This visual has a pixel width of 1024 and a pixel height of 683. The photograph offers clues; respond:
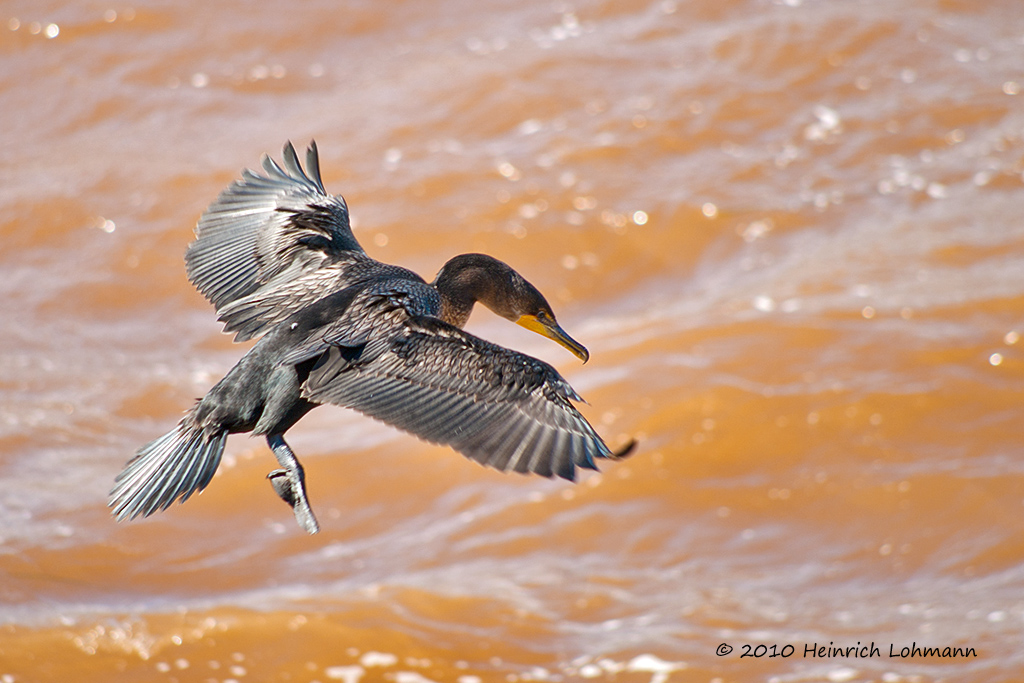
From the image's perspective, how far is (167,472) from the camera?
12.6 ft

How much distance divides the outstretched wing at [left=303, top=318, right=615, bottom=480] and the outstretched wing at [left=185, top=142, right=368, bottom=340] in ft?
1.99

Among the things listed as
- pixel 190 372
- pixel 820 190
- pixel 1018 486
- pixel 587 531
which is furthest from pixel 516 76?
pixel 1018 486

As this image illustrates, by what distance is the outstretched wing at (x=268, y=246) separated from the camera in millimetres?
4297

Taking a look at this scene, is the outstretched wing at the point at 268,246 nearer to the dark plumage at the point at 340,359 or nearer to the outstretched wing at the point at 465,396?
the dark plumage at the point at 340,359

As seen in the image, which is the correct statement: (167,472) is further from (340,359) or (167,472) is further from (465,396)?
(465,396)

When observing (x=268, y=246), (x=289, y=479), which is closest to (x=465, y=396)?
(x=289, y=479)

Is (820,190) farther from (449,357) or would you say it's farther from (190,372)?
(449,357)

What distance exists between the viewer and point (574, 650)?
6.20 metres

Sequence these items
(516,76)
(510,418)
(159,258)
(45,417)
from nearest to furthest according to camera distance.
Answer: (510,418), (45,417), (159,258), (516,76)

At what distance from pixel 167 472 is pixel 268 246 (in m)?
1.06

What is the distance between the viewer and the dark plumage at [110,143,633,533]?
351cm

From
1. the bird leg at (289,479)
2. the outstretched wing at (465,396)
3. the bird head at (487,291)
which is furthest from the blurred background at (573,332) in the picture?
the outstretched wing at (465,396)

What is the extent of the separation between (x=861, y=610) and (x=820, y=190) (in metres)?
3.95

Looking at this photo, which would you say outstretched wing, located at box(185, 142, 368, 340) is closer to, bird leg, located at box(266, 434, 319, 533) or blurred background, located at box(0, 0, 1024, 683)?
bird leg, located at box(266, 434, 319, 533)
